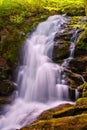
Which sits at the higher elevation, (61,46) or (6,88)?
(61,46)

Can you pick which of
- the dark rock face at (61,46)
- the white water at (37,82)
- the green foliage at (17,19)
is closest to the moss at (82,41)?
the dark rock face at (61,46)

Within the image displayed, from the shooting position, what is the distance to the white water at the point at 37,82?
9227 mm

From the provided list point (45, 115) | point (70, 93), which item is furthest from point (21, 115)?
point (45, 115)

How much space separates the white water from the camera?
9227mm

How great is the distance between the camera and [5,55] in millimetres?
12609

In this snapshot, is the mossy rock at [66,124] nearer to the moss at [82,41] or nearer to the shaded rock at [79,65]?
the shaded rock at [79,65]

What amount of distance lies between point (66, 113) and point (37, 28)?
344 inches

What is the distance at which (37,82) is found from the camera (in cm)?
1123

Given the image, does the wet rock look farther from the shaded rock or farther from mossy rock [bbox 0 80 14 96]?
the shaded rock

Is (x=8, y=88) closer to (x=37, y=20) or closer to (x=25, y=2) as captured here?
(x=37, y=20)

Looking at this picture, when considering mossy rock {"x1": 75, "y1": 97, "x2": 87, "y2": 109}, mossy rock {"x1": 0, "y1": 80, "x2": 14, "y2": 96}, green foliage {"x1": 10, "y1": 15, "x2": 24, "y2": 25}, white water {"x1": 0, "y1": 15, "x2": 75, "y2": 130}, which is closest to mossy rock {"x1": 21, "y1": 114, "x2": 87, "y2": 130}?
mossy rock {"x1": 75, "y1": 97, "x2": 87, "y2": 109}

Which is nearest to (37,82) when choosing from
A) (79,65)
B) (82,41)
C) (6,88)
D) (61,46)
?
(6,88)

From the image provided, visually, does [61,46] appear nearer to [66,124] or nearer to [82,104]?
[82,104]

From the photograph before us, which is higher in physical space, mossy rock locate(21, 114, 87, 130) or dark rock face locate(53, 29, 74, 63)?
dark rock face locate(53, 29, 74, 63)
